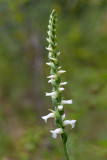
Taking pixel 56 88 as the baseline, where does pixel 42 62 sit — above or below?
above

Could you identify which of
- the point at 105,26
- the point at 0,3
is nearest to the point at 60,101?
the point at 0,3

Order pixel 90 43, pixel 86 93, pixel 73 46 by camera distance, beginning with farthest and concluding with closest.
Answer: pixel 73 46
pixel 90 43
pixel 86 93

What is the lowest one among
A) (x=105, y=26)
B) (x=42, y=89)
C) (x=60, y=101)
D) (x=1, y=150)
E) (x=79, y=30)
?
(x=60, y=101)

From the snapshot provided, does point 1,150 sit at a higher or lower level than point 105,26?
lower

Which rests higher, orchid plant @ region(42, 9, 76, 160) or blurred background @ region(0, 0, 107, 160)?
blurred background @ region(0, 0, 107, 160)

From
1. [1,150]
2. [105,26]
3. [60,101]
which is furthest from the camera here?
[105,26]

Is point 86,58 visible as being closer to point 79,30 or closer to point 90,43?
point 90,43

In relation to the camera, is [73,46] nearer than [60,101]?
No

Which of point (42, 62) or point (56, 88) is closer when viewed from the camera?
point (56, 88)
